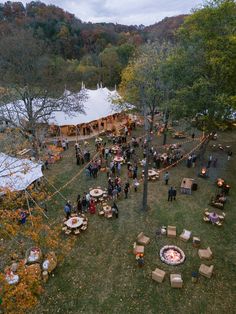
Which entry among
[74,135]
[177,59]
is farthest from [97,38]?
[177,59]

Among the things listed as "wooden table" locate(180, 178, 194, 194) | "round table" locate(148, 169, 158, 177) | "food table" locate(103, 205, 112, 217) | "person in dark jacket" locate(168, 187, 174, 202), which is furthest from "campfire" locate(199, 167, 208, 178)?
"food table" locate(103, 205, 112, 217)

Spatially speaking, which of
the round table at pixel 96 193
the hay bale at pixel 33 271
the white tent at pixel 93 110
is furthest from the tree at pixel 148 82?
the hay bale at pixel 33 271

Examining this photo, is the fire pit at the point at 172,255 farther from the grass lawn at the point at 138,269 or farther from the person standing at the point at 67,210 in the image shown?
the person standing at the point at 67,210

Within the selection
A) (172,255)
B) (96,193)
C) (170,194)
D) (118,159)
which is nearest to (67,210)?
(96,193)

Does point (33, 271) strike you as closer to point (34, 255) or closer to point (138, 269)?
point (34, 255)

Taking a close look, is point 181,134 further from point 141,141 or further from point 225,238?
point 225,238
